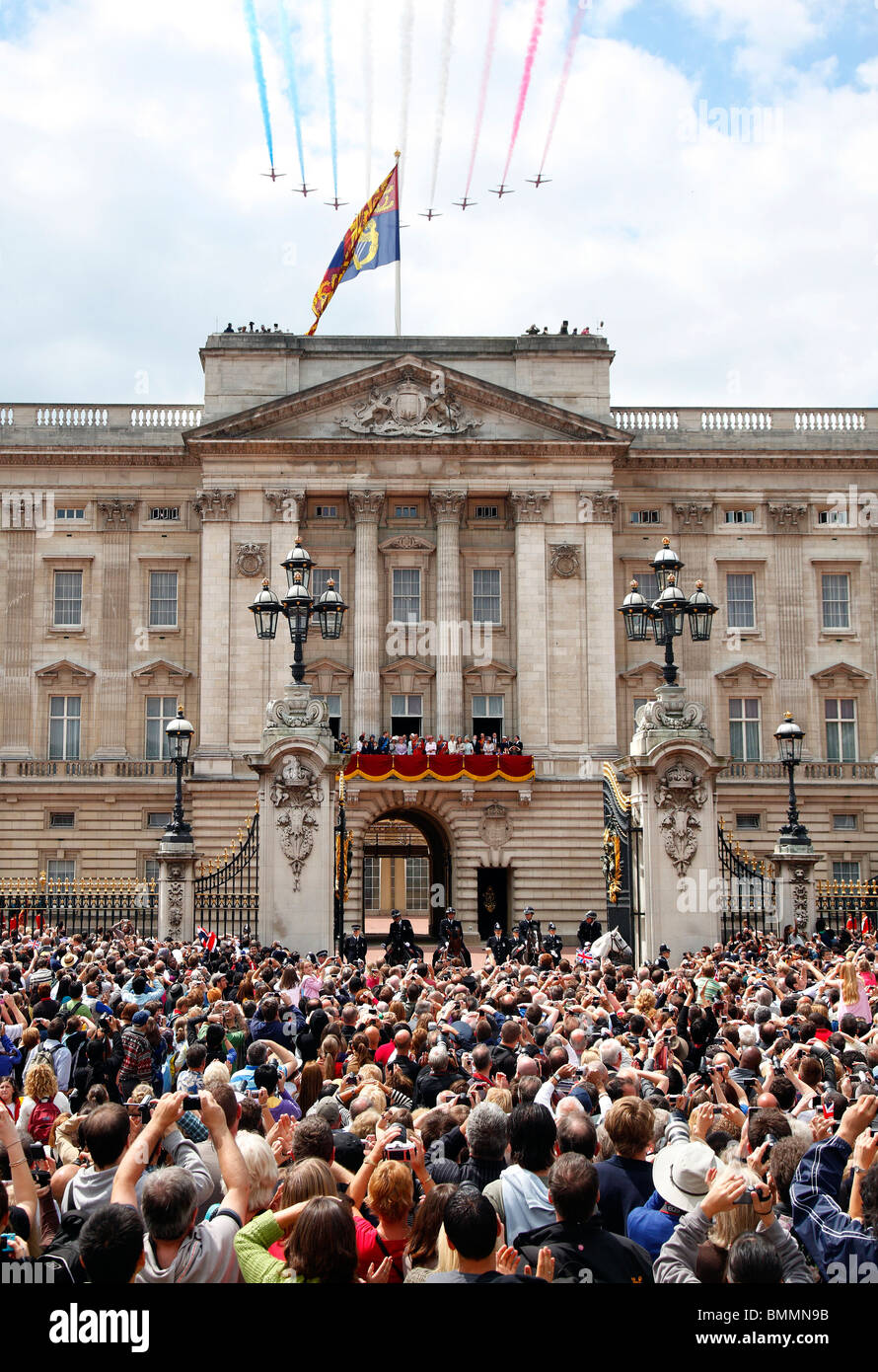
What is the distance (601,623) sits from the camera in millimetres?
46688

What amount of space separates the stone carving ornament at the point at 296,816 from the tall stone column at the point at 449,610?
70.3 ft

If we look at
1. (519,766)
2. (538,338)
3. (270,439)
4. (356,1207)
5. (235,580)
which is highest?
(538,338)

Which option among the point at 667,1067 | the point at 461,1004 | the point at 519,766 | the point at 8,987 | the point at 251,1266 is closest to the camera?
the point at 251,1266

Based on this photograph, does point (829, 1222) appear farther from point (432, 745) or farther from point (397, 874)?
point (397, 874)

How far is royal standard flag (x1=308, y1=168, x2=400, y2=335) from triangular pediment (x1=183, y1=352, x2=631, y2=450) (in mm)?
3441

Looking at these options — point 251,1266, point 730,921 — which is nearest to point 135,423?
point 730,921

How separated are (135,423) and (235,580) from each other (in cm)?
819

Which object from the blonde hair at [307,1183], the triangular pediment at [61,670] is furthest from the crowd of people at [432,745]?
the blonde hair at [307,1183]

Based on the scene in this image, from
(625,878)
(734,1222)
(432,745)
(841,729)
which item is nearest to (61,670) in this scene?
(432,745)

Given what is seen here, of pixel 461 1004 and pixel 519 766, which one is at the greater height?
pixel 519 766

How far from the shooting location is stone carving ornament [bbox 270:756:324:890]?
24703 mm

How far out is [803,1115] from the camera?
8258 millimetres

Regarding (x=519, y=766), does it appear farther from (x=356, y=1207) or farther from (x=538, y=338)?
(x=356, y=1207)

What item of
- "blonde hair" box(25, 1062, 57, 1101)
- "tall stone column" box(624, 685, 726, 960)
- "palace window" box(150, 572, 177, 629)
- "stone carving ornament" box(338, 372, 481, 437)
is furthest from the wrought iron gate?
"palace window" box(150, 572, 177, 629)
